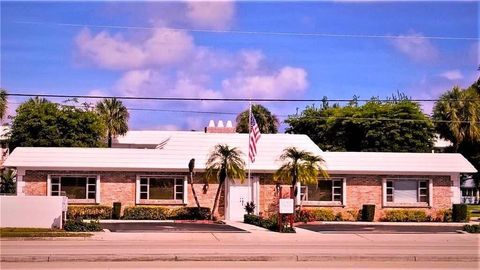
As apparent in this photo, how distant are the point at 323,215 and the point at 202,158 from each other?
712cm

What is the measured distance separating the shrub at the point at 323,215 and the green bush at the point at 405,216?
3.03m

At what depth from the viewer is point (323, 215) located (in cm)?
Answer: 3734

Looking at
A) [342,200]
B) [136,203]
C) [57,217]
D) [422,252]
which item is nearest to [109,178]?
[136,203]

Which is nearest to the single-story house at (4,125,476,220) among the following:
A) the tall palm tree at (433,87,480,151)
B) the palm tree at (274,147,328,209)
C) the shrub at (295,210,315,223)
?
the shrub at (295,210,315,223)

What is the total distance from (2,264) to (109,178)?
65.7ft

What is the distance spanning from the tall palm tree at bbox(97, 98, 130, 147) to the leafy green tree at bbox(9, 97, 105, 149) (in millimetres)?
7354

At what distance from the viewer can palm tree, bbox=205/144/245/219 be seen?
35219mm

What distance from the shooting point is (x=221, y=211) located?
37.3 m

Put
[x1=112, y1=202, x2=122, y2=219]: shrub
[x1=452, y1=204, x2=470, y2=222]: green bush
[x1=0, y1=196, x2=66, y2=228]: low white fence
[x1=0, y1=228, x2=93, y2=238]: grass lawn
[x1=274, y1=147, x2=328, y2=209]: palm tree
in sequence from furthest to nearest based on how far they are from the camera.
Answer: [x1=452, y1=204, x2=470, y2=222]: green bush → [x1=112, y1=202, x2=122, y2=219]: shrub → [x1=274, y1=147, x2=328, y2=209]: palm tree → [x1=0, y1=196, x2=66, y2=228]: low white fence → [x1=0, y1=228, x2=93, y2=238]: grass lawn

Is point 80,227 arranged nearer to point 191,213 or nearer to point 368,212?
point 191,213

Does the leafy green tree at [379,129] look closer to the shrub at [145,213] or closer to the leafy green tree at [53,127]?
the leafy green tree at [53,127]

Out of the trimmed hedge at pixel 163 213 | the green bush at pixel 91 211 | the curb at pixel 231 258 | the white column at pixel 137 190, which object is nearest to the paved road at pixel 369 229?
the trimmed hedge at pixel 163 213

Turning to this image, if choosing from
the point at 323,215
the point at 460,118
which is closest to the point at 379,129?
the point at 460,118

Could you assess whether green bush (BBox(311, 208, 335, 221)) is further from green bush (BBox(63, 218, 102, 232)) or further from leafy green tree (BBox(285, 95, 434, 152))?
leafy green tree (BBox(285, 95, 434, 152))
